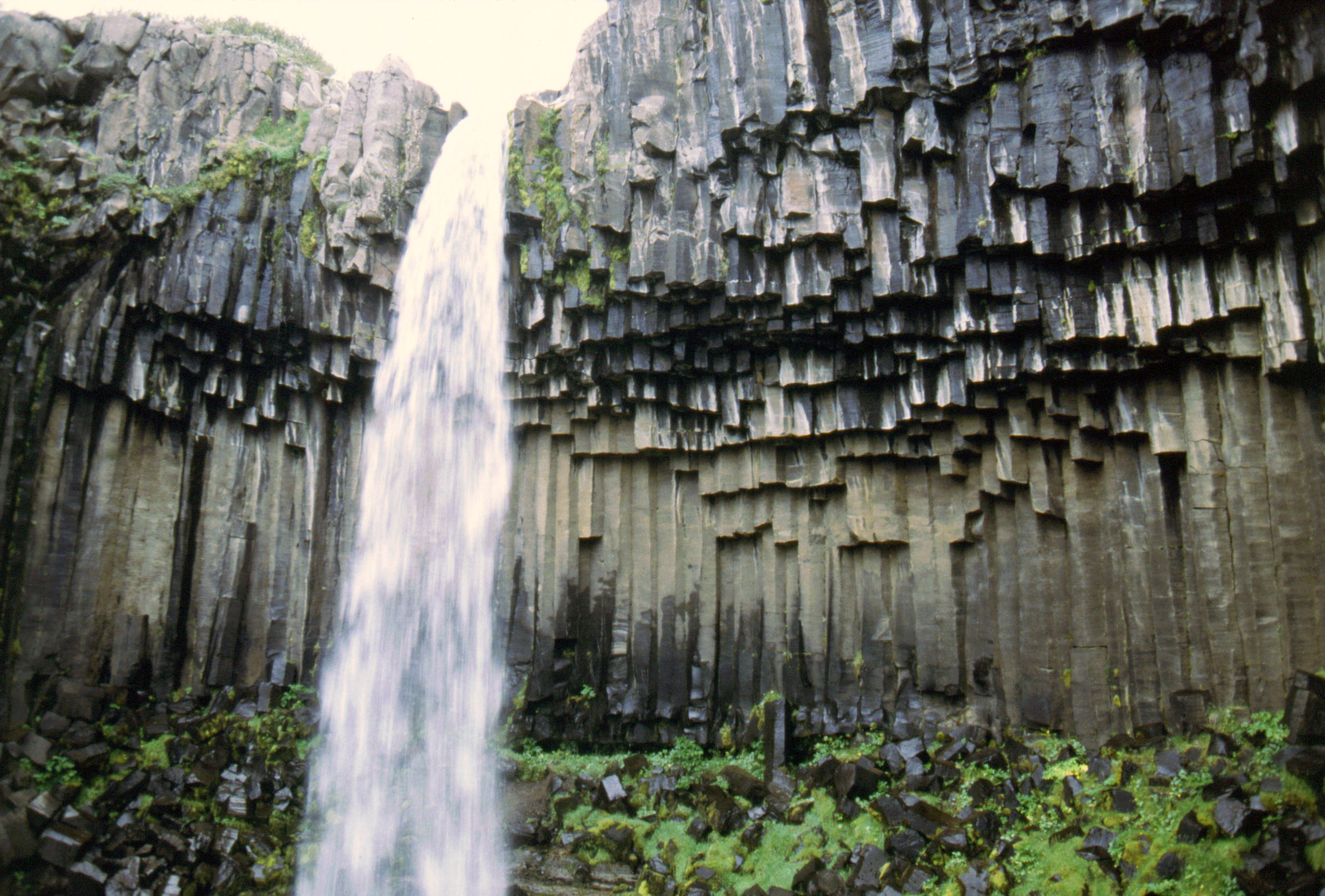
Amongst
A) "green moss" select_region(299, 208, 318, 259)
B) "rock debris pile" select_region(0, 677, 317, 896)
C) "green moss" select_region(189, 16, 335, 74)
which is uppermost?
"green moss" select_region(189, 16, 335, 74)

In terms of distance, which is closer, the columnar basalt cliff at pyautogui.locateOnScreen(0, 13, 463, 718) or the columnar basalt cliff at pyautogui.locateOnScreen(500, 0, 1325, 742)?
the columnar basalt cliff at pyautogui.locateOnScreen(500, 0, 1325, 742)

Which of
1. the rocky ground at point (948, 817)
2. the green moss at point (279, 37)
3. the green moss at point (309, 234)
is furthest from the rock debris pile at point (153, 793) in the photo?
the green moss at point (279, 37)

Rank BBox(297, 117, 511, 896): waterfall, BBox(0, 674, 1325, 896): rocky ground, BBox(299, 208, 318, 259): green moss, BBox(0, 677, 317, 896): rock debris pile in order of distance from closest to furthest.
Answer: BBox(0, 674, 1325, 896): rocky ground → BBox(0, 677, 317, 896): rock debris pile → BBox(297, 117, 511, 896): waterfall → BBox(299, 208, 318, 259): green moss

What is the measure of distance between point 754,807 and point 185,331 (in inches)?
395

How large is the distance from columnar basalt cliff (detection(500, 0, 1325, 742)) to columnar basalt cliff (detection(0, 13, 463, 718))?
8.52ft

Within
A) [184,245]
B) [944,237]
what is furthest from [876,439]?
[184,245]

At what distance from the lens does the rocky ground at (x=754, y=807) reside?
691 centimetres

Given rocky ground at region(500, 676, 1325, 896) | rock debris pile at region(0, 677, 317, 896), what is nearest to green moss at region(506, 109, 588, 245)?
rocky ground at region(500, 676, 1325, 896)

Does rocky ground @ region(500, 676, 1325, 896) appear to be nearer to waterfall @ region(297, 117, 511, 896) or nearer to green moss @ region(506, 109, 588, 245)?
waterfall @ region(297, 117, 511, 896)

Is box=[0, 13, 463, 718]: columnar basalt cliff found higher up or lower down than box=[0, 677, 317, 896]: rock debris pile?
higher up

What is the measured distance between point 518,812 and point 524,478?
15.0 ft

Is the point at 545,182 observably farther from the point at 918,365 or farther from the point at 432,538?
the point at 918,365

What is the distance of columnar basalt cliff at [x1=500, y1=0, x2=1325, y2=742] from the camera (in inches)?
309

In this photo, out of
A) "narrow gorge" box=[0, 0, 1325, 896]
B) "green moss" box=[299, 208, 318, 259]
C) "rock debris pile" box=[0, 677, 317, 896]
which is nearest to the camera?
"narrow gorge" box=[0, 0, 1325, 896]
